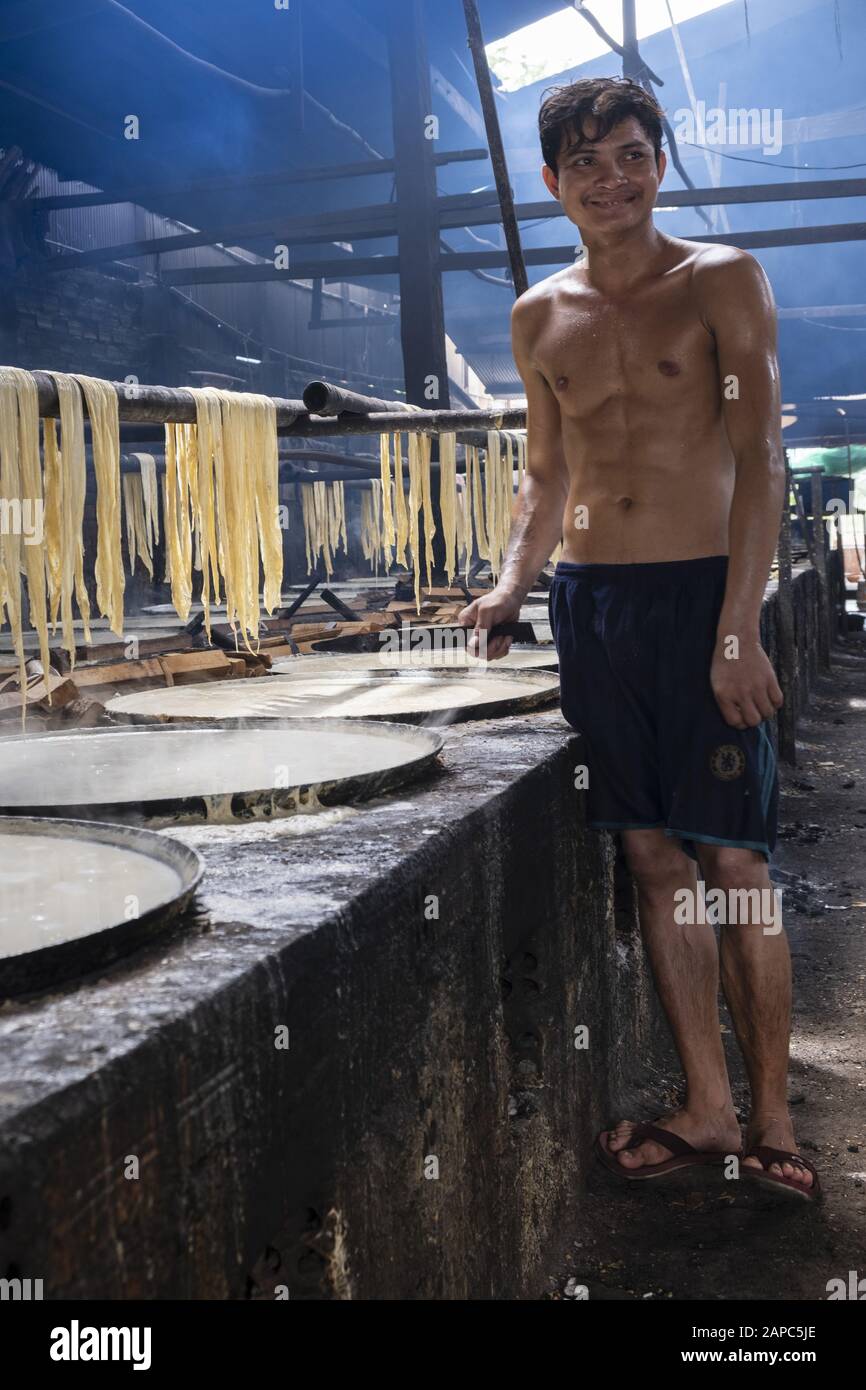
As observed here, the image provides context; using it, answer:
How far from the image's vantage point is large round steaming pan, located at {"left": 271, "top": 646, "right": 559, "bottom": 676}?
17.7 feet

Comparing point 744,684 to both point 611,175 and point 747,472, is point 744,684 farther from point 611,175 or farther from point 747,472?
point 611,175

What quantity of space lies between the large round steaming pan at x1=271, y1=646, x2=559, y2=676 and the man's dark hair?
2.41 meters

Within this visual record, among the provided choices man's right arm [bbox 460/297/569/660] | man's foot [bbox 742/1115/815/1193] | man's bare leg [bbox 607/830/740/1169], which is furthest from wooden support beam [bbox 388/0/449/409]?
man's foot [bbox 742/1115/815/1193]

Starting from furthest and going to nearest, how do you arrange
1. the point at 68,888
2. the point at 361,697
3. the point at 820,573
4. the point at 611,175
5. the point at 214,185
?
the point at 820,573 → the point at 214,185 → the point at 361,697 → the point at 611,175 → the point at 68,888

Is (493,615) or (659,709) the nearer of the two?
(659,709)

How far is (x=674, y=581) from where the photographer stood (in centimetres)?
317

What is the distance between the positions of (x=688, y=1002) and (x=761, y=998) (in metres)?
0.22

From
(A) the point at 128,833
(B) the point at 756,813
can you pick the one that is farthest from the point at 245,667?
(A) the point at 128,833

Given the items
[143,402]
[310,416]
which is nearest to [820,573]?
[310,416]

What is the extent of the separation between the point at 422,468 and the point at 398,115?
28.8 feet

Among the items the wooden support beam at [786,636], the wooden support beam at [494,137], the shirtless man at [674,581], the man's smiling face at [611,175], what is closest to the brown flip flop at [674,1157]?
the shirtless man at [674,581]

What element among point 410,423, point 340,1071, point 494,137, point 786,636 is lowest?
point 340,1071

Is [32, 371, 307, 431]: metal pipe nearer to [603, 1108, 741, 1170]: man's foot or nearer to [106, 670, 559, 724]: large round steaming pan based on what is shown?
[106, 670, 559, 724]: large round steaming pan

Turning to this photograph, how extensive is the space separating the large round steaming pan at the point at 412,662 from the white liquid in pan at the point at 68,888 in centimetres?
310
